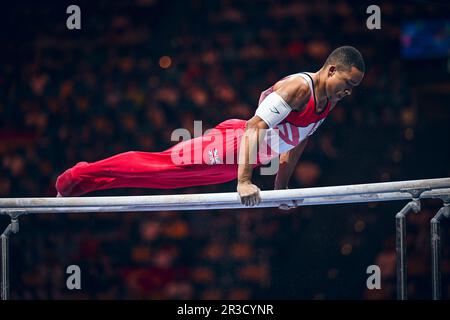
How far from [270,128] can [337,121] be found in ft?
13.1

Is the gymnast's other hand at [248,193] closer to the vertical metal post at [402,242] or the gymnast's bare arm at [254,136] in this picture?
the gymnast's bare arm at [254,136]

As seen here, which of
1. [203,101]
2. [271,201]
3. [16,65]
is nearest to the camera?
[271,201]

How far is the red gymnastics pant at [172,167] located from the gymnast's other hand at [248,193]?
507 millimetres

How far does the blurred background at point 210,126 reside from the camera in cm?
720

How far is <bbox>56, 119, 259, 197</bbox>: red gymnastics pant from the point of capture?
14.0ft

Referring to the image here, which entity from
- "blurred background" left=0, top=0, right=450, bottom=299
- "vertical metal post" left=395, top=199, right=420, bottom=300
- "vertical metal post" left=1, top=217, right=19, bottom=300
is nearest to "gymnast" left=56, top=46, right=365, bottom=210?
"vertical metal post" left=1, top=217, right=19, bottom=300

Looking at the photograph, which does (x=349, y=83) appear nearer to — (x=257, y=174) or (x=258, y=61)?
(x=257, y=174)

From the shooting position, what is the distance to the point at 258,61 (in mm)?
8312

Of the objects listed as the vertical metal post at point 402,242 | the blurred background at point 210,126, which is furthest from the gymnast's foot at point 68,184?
the blurred background at point 210,126

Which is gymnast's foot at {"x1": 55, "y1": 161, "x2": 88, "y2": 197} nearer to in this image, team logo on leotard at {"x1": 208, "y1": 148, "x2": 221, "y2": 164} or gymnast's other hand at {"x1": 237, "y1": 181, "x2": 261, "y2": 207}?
team logo on leotard at {"x1": 208, "y1": 148, "x2": 221, "y2": 164}

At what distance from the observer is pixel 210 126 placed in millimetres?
7961

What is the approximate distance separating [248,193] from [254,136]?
0.32 m

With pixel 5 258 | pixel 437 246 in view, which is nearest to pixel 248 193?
pixel 437 246
